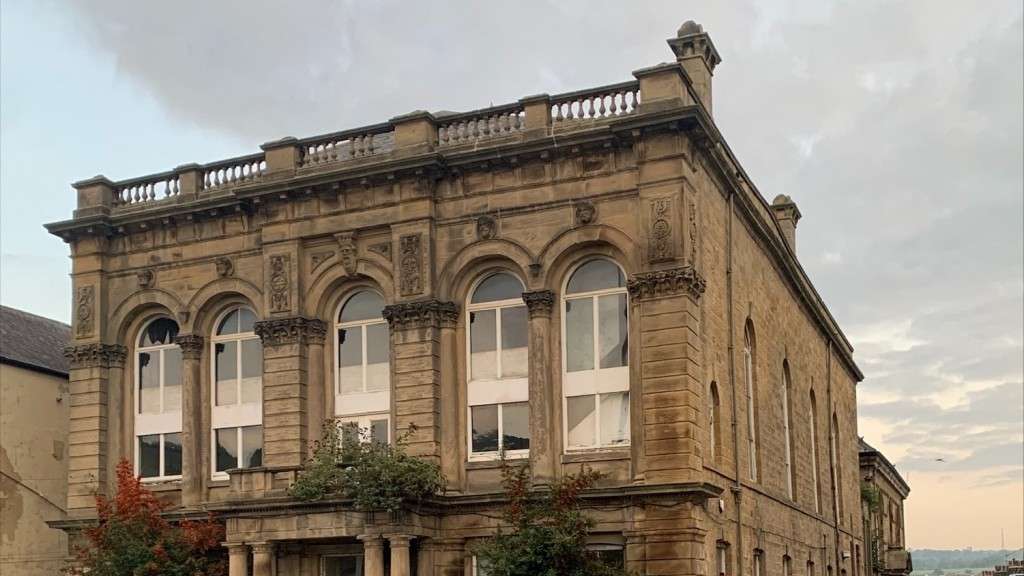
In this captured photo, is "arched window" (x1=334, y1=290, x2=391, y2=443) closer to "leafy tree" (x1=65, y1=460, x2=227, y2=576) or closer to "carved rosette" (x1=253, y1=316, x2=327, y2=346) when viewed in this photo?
"carved rosette" (x1=253, y1=316, x2=327, y2=346)

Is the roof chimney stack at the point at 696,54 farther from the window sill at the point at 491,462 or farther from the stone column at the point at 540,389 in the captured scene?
the window sill at the point at 491,462

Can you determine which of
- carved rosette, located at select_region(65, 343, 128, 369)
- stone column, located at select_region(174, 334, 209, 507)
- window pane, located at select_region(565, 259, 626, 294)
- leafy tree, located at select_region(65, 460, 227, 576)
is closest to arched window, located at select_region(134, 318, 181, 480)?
carved rosette, located at select_region(65, 343, 128, 369)

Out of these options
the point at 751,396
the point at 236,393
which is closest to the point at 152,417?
the point at 236,393

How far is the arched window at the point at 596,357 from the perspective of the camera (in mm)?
26469

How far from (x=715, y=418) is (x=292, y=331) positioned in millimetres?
9388

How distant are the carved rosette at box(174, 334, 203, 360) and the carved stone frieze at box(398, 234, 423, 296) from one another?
18.8ft

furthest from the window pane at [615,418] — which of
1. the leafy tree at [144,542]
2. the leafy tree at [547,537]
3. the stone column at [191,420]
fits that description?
the stone column at [191,420]

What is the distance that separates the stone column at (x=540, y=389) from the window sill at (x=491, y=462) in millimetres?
404

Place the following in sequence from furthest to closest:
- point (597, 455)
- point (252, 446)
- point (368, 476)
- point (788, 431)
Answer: point (788, 431) < point (252, 446) < point (597, 455) < point (368, 476)

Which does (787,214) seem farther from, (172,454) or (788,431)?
(172,454)

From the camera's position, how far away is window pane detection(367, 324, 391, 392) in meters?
28.8

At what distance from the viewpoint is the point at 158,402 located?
31.7m

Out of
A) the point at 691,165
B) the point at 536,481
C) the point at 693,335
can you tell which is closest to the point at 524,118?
the point at 691,165

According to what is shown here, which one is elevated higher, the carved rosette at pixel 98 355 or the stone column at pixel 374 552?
the carved rosette at pixel 98 355
